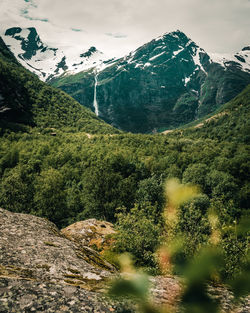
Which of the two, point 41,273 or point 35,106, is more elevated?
point 35,106

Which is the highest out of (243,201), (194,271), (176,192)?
(176,192)

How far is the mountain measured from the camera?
131375 millimetres

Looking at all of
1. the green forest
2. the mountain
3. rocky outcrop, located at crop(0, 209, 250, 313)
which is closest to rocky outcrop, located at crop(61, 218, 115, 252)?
the green forest

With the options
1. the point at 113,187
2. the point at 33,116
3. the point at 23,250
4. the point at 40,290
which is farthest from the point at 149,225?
the point at 33,116

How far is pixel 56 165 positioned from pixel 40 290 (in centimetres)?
7722

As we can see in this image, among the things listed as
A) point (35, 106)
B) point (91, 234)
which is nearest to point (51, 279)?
point (91, 234)

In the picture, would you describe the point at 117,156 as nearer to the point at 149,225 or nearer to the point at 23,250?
the point at 149,225

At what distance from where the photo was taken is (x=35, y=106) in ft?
490

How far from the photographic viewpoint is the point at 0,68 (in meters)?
139

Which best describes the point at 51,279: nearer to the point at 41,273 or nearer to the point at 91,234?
the point at 41,273

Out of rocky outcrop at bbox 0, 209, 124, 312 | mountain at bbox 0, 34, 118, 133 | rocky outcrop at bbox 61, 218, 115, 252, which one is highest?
mountain at bbox 0, 34, 118, 133

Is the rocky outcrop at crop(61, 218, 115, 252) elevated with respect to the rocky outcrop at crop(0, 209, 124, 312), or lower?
lower

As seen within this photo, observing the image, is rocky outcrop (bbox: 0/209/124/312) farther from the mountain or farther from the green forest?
the mountain

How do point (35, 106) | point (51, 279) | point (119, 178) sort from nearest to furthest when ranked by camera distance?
point (51, 279) → point (119, 178) → point (35, 106)
